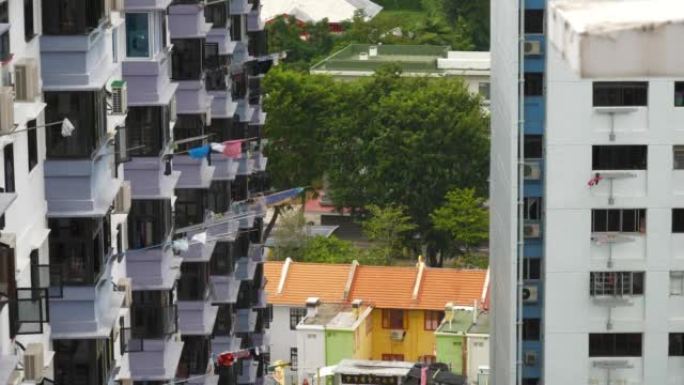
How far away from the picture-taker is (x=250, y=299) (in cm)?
4972

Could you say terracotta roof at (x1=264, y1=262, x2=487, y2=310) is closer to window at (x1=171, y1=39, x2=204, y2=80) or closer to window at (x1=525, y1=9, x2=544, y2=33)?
window at (x1=525, y1=9, x2=544, y2=33)

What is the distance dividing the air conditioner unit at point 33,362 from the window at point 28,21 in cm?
A: 408

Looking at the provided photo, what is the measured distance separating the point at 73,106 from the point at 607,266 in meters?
18.9

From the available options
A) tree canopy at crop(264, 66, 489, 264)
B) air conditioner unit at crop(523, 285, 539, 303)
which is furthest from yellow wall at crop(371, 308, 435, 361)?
air conditioner unit at crop(523, 285, 539, 303)


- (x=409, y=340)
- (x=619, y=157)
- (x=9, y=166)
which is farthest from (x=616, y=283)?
(x=409, y=340)

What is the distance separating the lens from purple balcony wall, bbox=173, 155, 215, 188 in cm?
3906

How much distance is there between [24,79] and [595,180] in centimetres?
2112

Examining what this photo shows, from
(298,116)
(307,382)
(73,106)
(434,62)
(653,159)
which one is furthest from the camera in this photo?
(434,62)

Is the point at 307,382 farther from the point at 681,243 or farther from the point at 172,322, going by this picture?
the point at 172,322

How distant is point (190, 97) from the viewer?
131ft

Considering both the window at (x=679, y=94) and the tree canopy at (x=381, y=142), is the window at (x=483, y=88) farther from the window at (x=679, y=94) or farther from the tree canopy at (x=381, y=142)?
the window at (x=679, y=94)

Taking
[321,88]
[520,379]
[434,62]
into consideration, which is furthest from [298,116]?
[520,379]

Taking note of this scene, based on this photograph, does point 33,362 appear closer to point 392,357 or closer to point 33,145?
point 33,145

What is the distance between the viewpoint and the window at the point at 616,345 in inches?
1576
